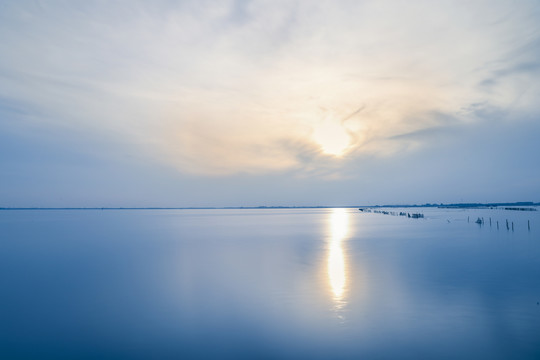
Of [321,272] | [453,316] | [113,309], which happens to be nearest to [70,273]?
[113,309]

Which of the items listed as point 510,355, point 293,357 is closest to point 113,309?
point 293,357

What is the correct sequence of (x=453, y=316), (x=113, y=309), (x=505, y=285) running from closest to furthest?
1. (x=453, y=316)
2. (x=113, y=309)
3. (x=505, y=285)

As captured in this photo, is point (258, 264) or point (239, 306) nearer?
point (239, 306)

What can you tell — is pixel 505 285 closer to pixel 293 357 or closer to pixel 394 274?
pixel 394 274

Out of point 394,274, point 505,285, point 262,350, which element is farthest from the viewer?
point 394,274

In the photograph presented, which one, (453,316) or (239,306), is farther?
(239,306)

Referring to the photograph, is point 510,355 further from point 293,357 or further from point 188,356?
point 188,356

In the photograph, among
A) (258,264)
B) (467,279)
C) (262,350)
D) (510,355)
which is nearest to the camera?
(510,355)

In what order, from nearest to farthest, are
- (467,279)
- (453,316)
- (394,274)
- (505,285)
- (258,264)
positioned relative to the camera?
(453,316) < (505,285) < (467,279) < (394,274) < (258,264)

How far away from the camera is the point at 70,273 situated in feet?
86.3

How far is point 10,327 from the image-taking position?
14.3 m

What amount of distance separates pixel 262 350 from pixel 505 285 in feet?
54.3

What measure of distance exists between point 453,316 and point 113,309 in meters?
15.4

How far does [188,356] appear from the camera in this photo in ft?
38.8
